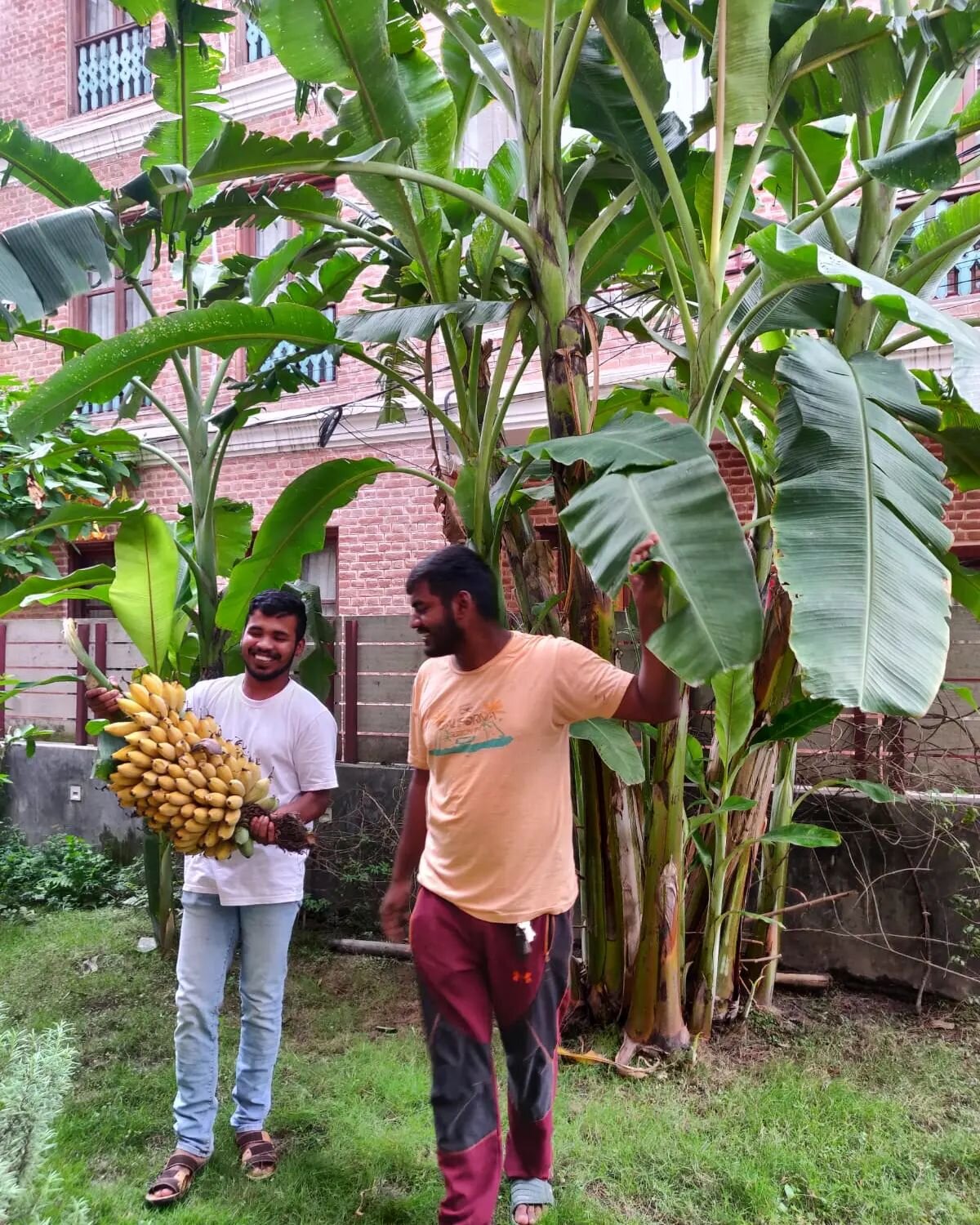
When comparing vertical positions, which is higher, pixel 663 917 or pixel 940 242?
pixel 940 242

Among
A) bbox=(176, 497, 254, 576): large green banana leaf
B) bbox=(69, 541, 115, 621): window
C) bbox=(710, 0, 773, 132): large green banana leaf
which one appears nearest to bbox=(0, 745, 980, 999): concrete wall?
bbox=(710, 0, 773, 132): large green banana leaf

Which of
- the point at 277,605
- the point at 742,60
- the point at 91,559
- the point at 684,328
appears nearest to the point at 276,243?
the point at 91,559

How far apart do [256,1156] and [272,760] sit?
122 cm

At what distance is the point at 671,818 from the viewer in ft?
11.9

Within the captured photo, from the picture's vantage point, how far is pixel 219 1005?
293cm

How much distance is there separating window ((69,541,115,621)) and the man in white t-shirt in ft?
27.5

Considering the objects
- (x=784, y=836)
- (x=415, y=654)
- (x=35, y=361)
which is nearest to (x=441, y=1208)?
(x=784, y=836)

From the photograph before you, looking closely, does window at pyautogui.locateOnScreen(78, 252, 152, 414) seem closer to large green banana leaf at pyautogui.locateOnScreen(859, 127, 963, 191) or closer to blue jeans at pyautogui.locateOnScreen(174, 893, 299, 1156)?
blue jeans at pyautogui.locateOnScreen(174, 893, 299, 1156)

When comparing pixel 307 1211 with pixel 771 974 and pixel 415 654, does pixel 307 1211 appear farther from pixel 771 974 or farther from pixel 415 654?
pixel 415 654

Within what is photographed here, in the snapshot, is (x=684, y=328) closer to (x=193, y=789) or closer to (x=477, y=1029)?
(x=193, y=789)

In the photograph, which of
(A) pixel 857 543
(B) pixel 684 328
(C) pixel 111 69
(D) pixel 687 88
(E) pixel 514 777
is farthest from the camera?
(C) pixel 111 69

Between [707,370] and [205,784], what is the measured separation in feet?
7.15

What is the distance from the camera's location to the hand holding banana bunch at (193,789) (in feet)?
8.98

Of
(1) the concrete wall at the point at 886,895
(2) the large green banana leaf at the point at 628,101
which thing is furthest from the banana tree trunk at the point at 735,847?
(2) the large green banana leaf at the point at 628,101
